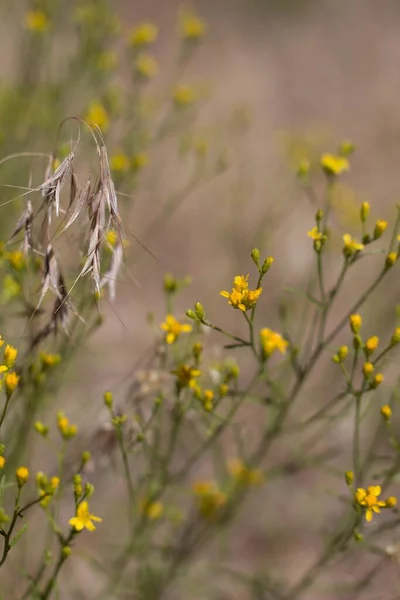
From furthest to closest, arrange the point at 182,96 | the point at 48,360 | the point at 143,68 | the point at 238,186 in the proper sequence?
the point at 238,186
the point at 182,96
the point at 143,68
the point at 48,360

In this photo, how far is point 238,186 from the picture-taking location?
19.1ft

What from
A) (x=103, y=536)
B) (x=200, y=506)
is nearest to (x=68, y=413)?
(x=103, y=536)

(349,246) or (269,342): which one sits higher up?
(349,246)

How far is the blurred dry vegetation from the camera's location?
3.72 metres

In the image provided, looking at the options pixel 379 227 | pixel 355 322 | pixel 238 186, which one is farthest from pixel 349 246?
pixel 238 186

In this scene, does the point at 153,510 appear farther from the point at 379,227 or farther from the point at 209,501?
the point at 379,227

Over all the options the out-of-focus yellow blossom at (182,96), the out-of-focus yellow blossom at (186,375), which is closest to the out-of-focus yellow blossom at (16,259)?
the out-of-focus yellow blossom at (186,375)

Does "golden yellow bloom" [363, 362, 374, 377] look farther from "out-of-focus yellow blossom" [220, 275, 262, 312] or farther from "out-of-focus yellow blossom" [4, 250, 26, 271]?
"out-of-focus yellow blossom" [4, 250, 26, 271]

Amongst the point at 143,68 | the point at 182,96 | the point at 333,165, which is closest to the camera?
the point at 333,165

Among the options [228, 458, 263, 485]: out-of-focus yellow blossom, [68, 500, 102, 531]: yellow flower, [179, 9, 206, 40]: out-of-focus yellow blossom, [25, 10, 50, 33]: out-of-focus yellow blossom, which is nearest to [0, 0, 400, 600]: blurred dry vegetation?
[25, 10, 50, 33]: out-of-focus yellow blossom

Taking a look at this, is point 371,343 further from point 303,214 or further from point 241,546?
point 303,214

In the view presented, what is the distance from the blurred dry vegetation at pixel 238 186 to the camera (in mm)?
3723

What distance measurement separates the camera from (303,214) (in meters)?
6.77

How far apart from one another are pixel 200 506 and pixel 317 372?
1895 mm
